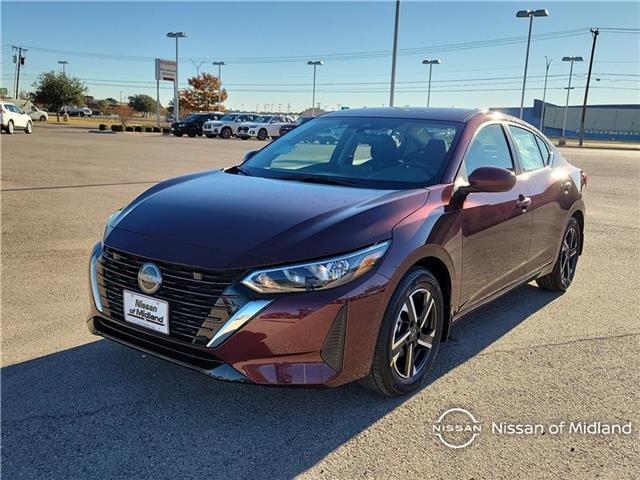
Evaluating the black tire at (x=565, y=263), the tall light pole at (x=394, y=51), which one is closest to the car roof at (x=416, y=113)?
the black tire at (x=565, y=263)

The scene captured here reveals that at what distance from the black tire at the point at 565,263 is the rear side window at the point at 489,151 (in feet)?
4.58

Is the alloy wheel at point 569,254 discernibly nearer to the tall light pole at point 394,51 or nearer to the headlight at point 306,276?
the headlight at point 306,276

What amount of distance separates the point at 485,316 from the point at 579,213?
5.68 ft

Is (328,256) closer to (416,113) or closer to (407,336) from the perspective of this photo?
(407,336)

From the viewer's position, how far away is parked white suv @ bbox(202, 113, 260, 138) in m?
41.9

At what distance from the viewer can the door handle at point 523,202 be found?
435cm

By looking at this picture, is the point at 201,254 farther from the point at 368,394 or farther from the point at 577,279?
the point at 577,279

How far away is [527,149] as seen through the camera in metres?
4.90

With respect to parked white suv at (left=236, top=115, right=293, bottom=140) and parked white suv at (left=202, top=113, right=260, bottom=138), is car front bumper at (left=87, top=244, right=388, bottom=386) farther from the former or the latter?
parked white suv at (left=202, top=113, right=260, bottom=138)

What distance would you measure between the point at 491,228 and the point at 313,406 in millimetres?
1755

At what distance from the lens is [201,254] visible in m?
2.84

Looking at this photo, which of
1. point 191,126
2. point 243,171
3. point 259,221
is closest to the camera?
point 259,221

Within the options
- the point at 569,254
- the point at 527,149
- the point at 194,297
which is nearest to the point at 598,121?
the point at 569,254

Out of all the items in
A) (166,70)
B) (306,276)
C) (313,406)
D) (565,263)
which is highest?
(166,70)
